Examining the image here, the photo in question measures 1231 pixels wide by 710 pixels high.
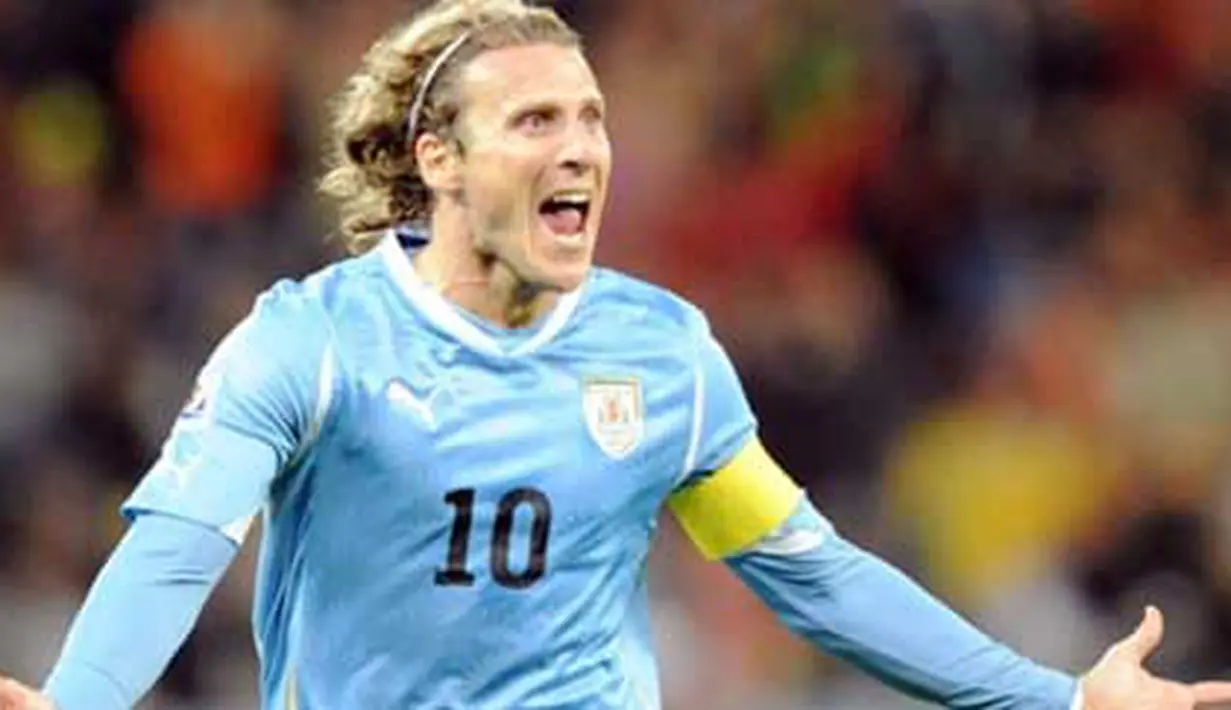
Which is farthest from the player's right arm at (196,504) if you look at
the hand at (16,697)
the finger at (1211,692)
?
the finger at (1211,692)

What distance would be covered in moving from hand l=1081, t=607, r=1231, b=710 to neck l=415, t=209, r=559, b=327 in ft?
3.48

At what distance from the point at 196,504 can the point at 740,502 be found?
101 centimetres

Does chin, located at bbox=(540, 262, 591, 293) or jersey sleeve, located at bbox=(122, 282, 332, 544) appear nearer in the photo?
jersey sleeve, located at bbox=(122, 282, 332, 544)

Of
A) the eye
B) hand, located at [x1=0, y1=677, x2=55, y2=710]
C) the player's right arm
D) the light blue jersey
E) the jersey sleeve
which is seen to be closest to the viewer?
hand, located at [x1=0, y1=677, x2=55, y2=710]

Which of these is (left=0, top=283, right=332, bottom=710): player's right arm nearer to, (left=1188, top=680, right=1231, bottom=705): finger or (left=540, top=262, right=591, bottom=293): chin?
(left=540, top=262, right=591, bottom=293): chin

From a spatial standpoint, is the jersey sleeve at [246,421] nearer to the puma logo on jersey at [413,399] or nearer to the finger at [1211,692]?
the puma logo on jersey at [413,399]

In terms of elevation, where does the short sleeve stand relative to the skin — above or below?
below

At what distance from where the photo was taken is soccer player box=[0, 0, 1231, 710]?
5043 mm

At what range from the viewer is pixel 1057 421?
28.9 ft

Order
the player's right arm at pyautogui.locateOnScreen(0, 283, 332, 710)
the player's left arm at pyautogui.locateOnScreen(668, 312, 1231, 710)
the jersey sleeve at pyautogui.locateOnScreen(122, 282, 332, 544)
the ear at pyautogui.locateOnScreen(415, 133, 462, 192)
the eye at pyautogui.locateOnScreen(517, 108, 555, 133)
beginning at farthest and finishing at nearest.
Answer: the player's left arm at pyautogui.locateOnScreen(668, 312, 1231, 710) → the ear at pyautogui.locateOnScreen(415, 133, 462, 192) → the eye at pyautogui.locateOnScreen(517, 108, 555, 133) → the jersey sleeve at pyautogui.locateOnScreen(122, 282, 332, 544) → the player's right arm at pyautogui.locateOnScreen(0, 283, 332, 710)

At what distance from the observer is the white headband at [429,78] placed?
5258 millimetres

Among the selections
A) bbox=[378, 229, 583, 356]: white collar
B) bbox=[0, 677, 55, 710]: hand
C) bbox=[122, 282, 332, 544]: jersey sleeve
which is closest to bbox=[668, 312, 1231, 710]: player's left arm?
bbox=[378, 229, 583, 356]: white collar

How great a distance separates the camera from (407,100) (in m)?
5.36

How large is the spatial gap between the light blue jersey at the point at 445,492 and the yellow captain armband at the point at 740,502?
0.13m
